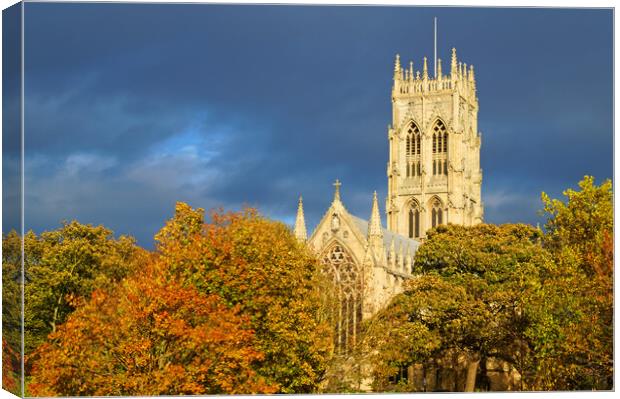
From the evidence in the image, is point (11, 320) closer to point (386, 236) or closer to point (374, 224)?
point (374, 224)

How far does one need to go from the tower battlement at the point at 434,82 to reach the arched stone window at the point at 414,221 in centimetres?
932

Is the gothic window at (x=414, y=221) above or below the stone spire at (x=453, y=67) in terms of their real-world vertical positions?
below

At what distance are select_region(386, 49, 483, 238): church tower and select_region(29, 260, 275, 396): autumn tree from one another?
61615mm

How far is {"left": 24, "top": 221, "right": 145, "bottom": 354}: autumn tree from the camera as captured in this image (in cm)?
4569

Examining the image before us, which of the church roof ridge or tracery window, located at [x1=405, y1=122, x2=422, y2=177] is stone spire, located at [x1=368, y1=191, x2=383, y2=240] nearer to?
the church roof ridge

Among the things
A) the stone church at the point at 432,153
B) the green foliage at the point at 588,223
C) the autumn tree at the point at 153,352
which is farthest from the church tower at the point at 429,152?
the autumn tree at the point at 153,352

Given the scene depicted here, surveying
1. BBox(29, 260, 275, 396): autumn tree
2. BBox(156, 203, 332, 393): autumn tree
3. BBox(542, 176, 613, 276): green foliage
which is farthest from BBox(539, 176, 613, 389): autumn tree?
BBox(29, 260, 275, 396): autumn tree

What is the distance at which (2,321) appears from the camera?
2912 centimetres

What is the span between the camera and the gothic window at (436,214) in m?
93.6

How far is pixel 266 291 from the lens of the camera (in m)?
35.2

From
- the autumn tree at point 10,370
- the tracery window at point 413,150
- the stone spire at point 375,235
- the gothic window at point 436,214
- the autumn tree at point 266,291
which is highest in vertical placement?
the tracery window at point 413,150

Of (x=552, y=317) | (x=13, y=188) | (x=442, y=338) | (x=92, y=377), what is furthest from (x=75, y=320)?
(x=442, y=338)

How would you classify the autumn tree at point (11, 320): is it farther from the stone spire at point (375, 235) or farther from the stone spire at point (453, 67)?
the stone spire at point (453, 67)

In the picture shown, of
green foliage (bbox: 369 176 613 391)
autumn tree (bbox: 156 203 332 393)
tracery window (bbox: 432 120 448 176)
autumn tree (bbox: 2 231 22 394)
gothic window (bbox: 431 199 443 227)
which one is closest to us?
autumn tree (bbox: 2 231 22 394)
